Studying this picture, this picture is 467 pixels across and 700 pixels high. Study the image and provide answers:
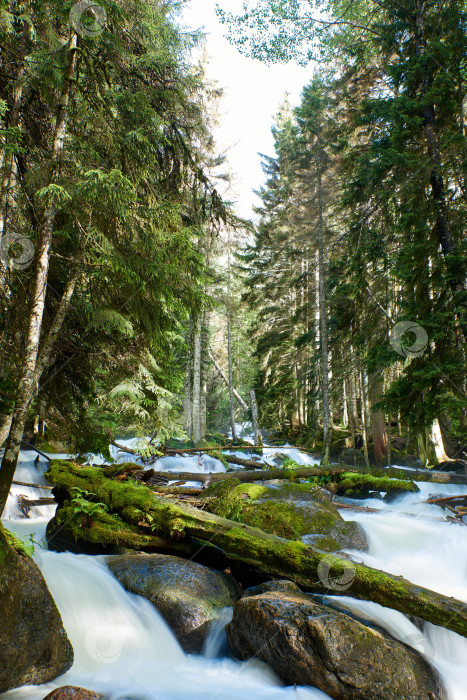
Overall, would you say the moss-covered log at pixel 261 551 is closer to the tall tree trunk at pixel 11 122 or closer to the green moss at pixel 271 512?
the green moss at pixel 271 512

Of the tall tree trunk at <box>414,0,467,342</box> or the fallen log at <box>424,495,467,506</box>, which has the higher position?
the tall tree trunk at <box>414,0,467,342</box>

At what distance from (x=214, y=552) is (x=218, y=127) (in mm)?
20358

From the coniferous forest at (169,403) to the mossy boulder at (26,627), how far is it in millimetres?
18

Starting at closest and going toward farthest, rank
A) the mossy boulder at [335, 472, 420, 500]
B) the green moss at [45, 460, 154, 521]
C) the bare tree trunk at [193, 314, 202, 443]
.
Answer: the green moss at [45, 460, 154, 521], the mossy boulder at [335, 472, 420, 500], the bare tree trunk at [193, 314, 202, 443]

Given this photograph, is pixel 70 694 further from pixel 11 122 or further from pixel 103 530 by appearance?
pixel 11 122

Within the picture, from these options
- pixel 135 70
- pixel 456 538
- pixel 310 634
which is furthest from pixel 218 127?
pixel 310 634

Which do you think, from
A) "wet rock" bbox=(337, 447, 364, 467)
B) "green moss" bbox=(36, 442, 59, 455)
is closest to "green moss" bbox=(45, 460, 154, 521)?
"green moss" bbox=(36, 442, 59, 455)

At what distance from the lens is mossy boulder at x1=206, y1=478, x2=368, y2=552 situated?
617cm

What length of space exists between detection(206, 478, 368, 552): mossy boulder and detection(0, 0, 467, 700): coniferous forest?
0.05 meters

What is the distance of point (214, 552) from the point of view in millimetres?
5281

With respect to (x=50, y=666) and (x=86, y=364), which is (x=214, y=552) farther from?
(x=86, y=364)

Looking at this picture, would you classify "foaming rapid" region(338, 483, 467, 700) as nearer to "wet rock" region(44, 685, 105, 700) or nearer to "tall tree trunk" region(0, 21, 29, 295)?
"wet rock" region(44, 685, 105, 700)

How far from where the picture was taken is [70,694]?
2879 mm

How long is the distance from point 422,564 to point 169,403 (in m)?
5.28
